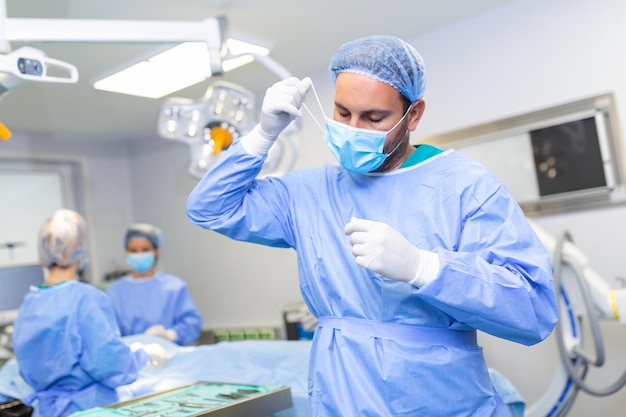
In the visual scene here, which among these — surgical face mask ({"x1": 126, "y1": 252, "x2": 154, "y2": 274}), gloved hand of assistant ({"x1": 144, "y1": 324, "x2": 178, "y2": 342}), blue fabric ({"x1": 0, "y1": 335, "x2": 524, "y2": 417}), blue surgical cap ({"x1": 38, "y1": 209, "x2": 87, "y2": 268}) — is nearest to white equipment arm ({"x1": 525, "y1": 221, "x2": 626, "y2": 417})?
blue fabric ({"x1": 0, "y1": 335, "x2": 524, "y2": 417})

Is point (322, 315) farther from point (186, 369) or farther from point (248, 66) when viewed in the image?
point (248, 66)

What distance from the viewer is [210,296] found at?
16.9ft

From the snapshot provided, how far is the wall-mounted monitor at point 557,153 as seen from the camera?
293cm

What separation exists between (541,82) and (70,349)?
2.52 meters

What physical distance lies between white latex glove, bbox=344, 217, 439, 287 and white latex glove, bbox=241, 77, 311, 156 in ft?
1.29

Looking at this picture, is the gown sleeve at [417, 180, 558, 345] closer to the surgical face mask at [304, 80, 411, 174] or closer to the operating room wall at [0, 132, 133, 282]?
the surgical face mask at [304, 80, 411, 174]

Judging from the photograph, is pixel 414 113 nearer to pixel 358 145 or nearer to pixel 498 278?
pixel 358 145

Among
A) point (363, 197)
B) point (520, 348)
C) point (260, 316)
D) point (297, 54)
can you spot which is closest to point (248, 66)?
point (297, 54)

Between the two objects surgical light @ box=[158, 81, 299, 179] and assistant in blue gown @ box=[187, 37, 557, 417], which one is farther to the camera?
surgical light @ box=[158, 81, 299, 179]

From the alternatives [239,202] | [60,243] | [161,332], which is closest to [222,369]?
[60,243]

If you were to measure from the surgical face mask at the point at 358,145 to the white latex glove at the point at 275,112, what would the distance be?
0.10 m

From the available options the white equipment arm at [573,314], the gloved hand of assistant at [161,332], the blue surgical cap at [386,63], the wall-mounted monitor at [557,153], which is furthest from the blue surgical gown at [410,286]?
the gloved hand of assistant at [161,332]

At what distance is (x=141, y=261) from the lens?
388cm

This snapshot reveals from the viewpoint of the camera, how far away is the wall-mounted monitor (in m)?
2.93
